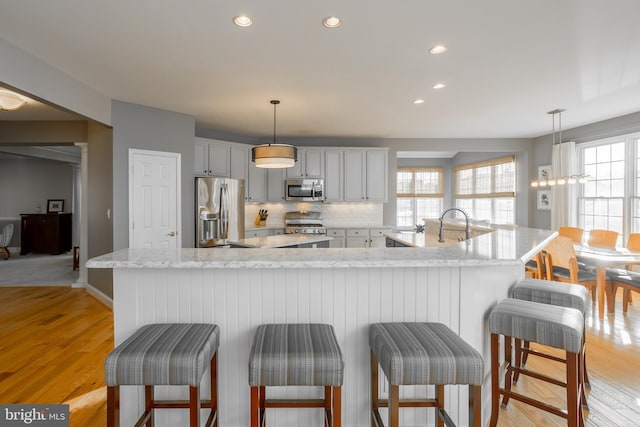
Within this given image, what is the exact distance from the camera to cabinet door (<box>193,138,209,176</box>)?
211 inches

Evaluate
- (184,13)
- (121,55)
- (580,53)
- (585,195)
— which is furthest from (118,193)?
(585,195)

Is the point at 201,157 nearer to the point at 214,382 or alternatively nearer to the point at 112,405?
the point at 214,382

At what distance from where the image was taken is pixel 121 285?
178 cm

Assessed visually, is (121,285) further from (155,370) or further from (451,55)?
(451,55)

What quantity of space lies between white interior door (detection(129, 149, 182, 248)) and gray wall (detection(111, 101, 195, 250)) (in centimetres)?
7

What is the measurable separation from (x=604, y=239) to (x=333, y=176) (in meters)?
4.18

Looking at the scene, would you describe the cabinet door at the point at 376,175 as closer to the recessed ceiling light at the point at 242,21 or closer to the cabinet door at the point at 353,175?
the cabinet door at the point at 353,175

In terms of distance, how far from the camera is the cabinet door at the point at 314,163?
6359 mm

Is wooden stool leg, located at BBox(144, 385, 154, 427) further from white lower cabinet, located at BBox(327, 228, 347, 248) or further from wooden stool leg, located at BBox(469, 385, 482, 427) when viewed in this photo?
white lower cabinet, located at BBox(327, 228, 347, 248)

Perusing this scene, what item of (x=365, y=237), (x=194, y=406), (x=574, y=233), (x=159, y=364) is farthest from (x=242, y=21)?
(x=574, y=233)

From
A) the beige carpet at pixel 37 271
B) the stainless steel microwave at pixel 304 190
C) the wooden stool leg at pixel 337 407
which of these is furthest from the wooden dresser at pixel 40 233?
the wooden stool leg at pixel 337 407

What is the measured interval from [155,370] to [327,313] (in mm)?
840

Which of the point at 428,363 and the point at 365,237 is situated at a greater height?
the point at 365,237

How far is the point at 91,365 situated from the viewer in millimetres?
2711
